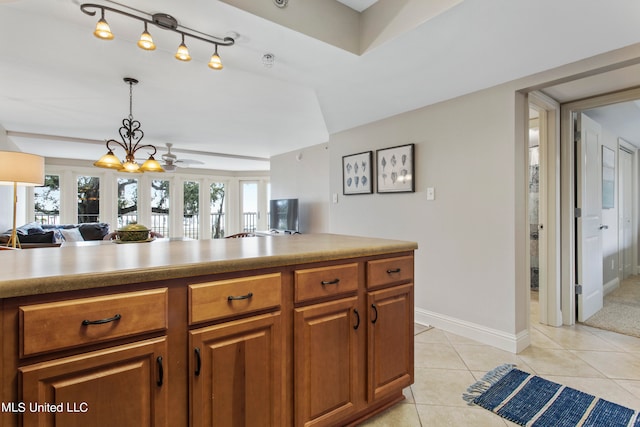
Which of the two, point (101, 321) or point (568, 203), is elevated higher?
point (568, 203)

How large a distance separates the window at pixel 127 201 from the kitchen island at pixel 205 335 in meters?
7.25

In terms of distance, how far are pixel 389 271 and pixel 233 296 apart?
0.81 metres

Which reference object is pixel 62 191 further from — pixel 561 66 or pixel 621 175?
pixel 621 175

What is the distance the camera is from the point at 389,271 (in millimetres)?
1637

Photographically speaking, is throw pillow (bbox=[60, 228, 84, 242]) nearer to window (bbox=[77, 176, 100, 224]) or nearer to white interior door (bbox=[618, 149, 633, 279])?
window (bbox=[77, 176, 100, 224])

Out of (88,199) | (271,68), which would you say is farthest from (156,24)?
(88,199)

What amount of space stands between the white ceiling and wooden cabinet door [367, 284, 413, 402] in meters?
1.65

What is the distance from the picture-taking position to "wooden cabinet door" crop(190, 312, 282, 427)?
3.63 feet

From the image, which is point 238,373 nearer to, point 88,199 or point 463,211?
point 463,211

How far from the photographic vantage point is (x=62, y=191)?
7059mm

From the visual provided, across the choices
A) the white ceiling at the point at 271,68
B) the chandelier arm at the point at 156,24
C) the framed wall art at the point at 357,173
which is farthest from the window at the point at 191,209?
the chandelier arm at the point at 156,24

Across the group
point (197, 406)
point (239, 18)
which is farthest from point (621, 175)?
point (197, 406)

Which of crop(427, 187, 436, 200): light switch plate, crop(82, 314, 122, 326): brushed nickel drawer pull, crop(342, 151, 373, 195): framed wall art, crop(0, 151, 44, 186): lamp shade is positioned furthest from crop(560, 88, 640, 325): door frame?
crop(0, 151, 44, 186): lamp shade

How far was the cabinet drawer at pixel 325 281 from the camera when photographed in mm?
1350
